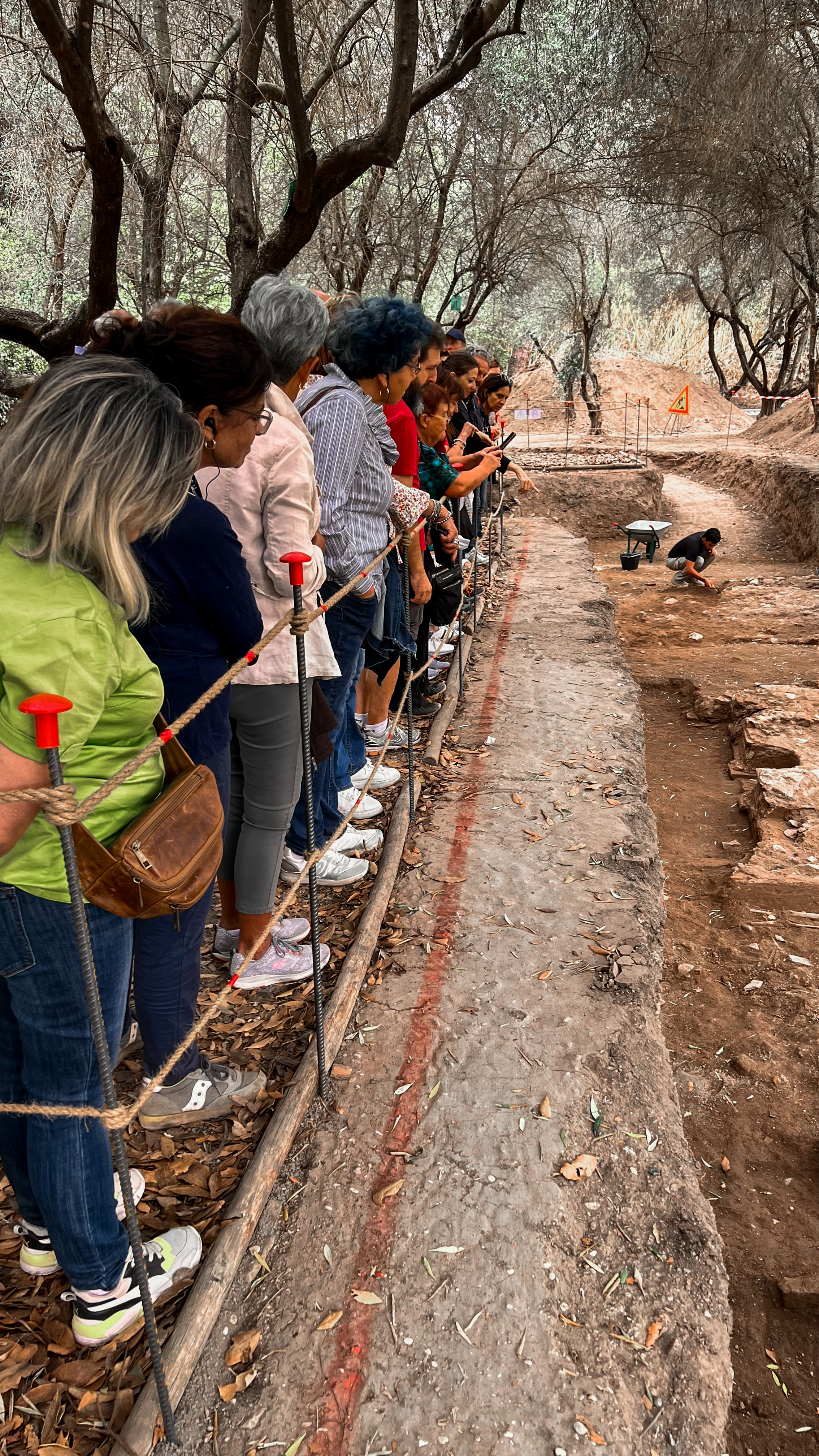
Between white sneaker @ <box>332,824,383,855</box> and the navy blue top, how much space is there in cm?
180

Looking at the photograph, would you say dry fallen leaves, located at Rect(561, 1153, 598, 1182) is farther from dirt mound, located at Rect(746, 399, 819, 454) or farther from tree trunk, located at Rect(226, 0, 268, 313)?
dirt mound, located at Rect(746, 399, 819, 454)

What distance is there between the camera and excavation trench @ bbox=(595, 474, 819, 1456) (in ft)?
8.24

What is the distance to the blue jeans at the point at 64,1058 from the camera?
1681mm

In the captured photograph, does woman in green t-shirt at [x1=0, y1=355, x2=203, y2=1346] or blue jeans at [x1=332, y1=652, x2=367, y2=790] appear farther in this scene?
blue jeans at [x1=332, y1=652, x2=367, y2=790]

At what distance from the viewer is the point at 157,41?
667 cm

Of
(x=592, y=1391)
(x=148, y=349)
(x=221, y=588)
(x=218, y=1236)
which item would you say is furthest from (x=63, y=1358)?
(x=148, y=349)

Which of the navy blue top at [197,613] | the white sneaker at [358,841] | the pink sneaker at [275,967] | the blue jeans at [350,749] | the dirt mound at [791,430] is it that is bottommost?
the white sneaker at [358,841]

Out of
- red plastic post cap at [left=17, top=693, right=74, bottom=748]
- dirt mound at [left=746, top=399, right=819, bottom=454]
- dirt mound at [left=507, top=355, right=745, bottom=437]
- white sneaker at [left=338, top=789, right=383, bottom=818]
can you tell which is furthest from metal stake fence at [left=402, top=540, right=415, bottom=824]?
dirt mound at [left=507, top=355, right=745, bottom=437]

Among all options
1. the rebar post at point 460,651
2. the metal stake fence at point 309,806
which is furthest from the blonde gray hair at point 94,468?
the rebar post at point 460,651

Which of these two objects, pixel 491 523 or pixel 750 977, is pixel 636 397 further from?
pixel 750 977

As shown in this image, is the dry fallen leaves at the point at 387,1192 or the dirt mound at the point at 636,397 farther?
the dirt mound at the point at 636,397

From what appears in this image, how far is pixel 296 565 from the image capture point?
232cm

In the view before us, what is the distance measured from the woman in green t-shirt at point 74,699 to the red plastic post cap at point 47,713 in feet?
0.63

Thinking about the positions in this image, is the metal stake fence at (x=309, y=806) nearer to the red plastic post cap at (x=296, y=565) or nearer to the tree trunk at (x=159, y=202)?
the red plastic post cap at (x=296, y=565)
